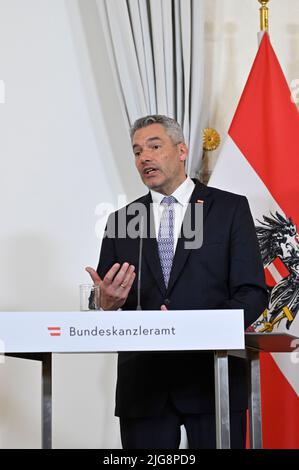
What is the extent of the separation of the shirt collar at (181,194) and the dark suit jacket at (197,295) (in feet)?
0.24

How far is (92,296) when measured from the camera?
245cm

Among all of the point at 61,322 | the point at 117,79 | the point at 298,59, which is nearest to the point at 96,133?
the point at 117,79

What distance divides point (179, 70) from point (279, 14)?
0.64 metres

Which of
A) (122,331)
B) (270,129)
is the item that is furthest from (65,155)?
Result: (122,331)

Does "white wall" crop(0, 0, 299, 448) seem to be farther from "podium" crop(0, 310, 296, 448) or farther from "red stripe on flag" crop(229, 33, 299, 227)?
"podium" crop(0, 310, 296, 448)

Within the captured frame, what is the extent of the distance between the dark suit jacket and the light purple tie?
0.03 meters

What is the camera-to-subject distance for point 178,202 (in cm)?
287

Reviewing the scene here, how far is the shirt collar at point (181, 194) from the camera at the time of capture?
2.89 metres

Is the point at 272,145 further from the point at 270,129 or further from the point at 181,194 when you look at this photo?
the point at 181,194

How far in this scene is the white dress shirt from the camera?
9.21ft

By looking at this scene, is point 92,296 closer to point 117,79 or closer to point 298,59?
point 117,79

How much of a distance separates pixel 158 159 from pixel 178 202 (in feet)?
0.55

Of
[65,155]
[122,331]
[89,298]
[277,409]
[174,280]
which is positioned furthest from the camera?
[65,155]

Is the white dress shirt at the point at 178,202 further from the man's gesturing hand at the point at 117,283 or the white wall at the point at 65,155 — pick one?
the white wall at the point at 65,155
